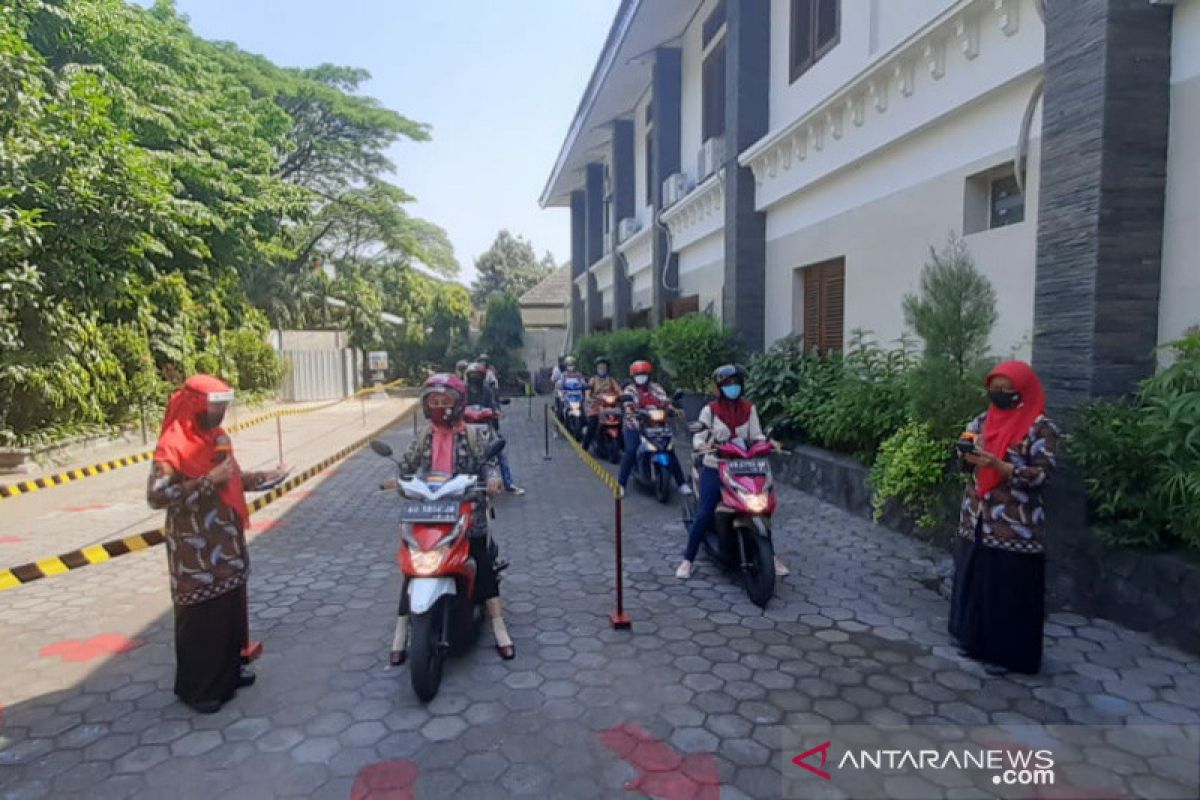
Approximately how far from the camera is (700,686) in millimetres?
3709

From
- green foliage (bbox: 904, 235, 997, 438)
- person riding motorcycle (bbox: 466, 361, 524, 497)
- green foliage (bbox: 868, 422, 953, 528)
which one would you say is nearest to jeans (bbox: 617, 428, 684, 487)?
person riding motorcycle (bbox: 466, 361, 524, 497)

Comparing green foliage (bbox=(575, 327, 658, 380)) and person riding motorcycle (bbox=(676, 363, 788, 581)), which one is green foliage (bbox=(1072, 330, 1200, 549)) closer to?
person riding motorcycle (bbox=(676, 363, 788, 581))

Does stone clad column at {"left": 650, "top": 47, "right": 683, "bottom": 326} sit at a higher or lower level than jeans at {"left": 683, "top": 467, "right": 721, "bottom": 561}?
higher

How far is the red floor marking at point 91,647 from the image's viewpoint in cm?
418

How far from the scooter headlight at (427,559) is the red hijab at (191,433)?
1.00m

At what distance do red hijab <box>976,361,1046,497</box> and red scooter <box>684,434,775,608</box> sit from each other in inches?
54.9

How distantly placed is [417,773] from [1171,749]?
3180 millimetres

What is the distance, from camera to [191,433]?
3516 mm

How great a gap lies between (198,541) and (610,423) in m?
7.22

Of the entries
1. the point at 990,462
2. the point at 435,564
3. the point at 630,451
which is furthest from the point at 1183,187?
the point at 630,451

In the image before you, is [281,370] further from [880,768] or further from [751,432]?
[880,768]

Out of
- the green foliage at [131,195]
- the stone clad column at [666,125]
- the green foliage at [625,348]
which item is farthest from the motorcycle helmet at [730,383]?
the stone clad column at [666,125]

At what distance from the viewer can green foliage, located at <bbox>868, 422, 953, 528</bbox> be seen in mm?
5410

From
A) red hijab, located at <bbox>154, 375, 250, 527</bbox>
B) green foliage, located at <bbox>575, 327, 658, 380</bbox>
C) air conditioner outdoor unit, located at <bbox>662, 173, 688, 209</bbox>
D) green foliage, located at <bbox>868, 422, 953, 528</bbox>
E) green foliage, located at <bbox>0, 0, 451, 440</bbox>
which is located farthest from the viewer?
green foliage, located at <bbox>575, 327, 658, 380</bbox>
